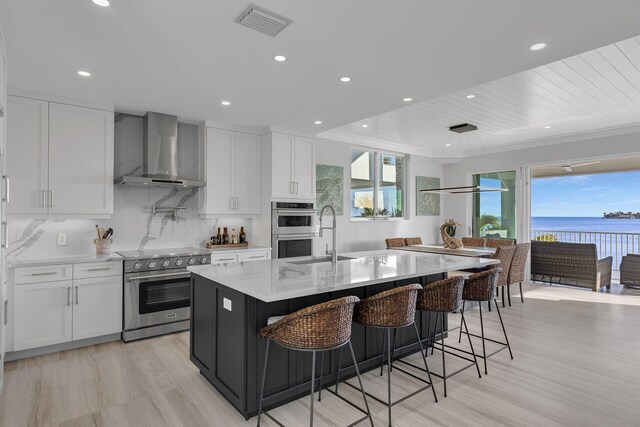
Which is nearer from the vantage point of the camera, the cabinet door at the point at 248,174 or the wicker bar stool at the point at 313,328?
the wicker bar stool at the point at 313,328

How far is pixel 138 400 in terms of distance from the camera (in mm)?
2518

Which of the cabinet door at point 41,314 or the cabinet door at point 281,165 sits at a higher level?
the cabinet door at point 281,165

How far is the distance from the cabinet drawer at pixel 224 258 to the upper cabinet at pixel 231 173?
0.62m

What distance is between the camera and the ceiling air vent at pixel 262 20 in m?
2.08

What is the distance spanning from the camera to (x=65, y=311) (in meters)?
3.43

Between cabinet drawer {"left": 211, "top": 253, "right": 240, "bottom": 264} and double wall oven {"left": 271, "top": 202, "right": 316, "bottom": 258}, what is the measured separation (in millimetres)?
569

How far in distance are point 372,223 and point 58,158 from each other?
4.97m

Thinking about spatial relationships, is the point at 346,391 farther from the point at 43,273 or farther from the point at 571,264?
the point at 571,264

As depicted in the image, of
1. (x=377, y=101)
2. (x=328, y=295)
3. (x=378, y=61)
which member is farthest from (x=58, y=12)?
(x=377, y=101)

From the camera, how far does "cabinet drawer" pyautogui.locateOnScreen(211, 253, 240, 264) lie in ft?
14.0

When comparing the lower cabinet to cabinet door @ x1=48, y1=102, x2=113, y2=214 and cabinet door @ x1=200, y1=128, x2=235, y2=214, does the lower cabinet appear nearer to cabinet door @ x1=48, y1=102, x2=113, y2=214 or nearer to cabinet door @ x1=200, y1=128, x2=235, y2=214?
cabinet door @ x1=48, y1=102, x2=113, y2=214

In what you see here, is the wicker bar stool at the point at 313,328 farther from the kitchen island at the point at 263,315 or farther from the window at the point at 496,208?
the window at the point at 496,208

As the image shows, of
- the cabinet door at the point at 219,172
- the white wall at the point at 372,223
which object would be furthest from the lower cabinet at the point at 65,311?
the white wall at the point at 372,223

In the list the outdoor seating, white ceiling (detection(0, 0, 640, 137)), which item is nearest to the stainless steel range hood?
white ceiling (detection(0, 0, 640, 137))
